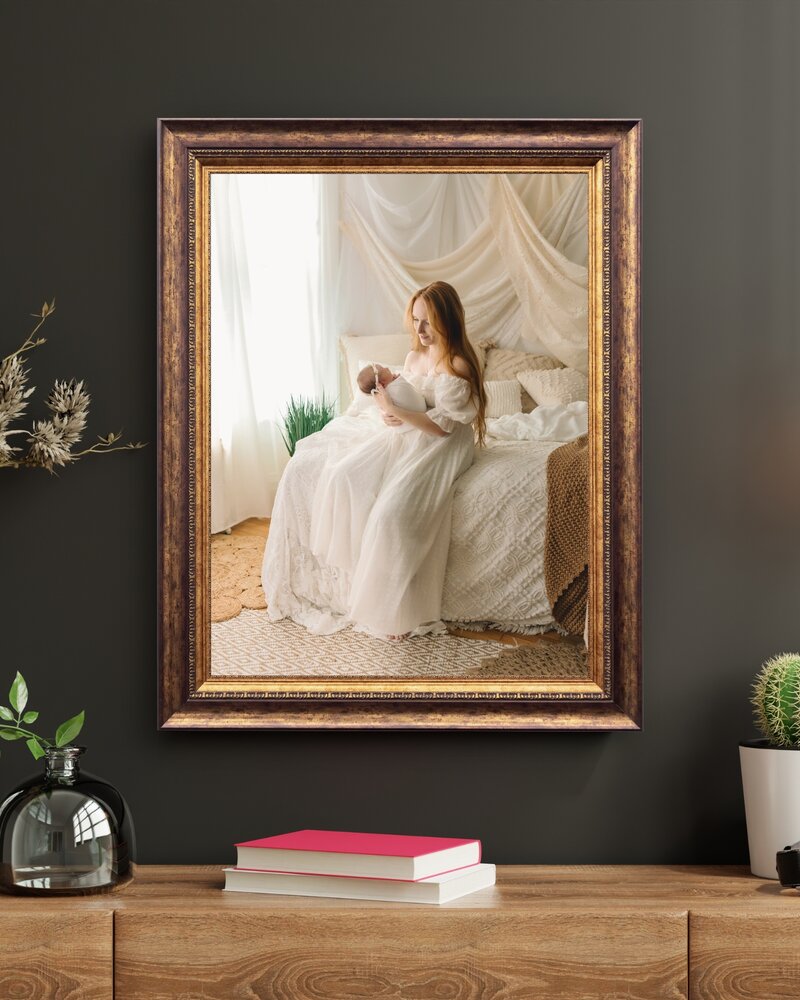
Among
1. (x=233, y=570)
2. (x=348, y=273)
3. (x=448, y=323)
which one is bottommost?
(x=233, y=570)

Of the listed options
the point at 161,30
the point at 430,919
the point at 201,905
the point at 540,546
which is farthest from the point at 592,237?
the point at 201,905

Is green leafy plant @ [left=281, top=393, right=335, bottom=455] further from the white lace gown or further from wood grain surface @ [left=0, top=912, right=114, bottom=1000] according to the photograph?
wood grain surface @ [left=0, top=912, right=114, bottom=1000]

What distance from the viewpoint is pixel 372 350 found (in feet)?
6.94

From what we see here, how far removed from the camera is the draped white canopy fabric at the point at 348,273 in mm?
2115

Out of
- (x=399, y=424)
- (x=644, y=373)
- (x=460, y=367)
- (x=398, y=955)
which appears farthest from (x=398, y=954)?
(x=644, y=373)

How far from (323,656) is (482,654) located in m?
0.32

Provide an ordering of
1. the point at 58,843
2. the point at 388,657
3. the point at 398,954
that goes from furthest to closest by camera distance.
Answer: the point at 388,657 < the point at 58,843 < the point at 398,954

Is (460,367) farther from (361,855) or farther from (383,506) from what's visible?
(361,855)

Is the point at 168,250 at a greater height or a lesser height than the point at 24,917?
greater

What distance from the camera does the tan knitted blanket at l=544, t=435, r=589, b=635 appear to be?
2096 mm

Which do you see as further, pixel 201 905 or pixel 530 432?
pixel 530 432

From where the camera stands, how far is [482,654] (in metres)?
2.09

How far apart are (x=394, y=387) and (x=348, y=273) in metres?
0.25

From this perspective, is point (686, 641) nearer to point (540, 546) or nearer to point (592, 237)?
point (540, 546)
